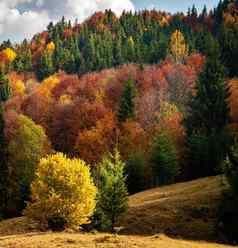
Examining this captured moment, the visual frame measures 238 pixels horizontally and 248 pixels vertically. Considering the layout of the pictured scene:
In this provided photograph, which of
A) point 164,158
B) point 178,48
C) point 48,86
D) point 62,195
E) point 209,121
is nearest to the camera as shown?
point 62,195

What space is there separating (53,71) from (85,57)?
16.7m

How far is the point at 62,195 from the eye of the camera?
1757 inches

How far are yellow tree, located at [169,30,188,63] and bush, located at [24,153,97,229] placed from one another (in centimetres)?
10990

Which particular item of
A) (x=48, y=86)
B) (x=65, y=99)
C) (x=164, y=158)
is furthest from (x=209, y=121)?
(x=48, y=86)

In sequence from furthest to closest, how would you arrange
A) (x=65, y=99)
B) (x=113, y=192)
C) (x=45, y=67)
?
1. (x=45, y=67)
2. (x=65, y=99)
3. (x=113, y=192)

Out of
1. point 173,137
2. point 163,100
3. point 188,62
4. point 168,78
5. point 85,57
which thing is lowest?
point 173,137

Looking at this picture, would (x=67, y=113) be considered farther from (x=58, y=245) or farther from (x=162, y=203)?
(x=58, y=245)

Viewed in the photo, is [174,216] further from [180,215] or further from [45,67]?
[45,67]

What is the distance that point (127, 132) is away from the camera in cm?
9719

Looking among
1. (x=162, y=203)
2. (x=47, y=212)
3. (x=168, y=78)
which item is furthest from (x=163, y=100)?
(x=47, y=212)

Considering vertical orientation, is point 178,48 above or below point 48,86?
above

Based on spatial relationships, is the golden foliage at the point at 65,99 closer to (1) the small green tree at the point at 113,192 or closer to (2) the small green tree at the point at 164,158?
(2) the small green tree at the point at 164,158

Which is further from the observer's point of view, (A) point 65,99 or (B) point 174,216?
(A) point 65,99

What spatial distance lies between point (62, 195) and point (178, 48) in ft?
416
